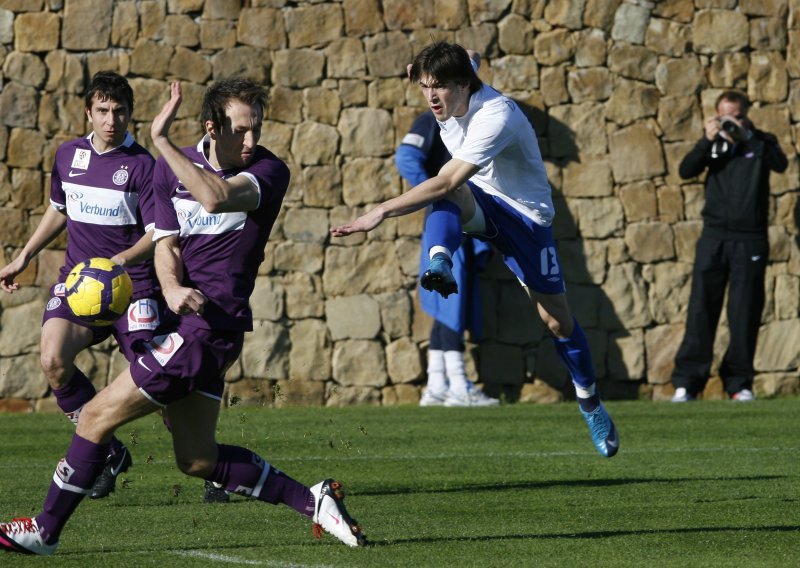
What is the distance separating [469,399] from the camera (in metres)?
12.4

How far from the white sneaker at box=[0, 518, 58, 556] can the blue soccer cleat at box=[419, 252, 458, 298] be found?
6.55 ft

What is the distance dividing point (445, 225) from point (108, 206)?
2017 millimetres

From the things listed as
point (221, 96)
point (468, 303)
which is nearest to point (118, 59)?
point (468, 303)

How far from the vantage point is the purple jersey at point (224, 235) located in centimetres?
549

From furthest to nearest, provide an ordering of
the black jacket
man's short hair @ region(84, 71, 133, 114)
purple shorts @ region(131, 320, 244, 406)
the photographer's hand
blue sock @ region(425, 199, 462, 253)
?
1. the black jacket
2. the photographer's hand
3. man's short hair @ region(84, 71, 133, 114)
4. blue sock @ region(425, 199, 462, 253)
5. purple shorts @ region(131, 320, 244, 406)

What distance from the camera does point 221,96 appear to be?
5.46 metres

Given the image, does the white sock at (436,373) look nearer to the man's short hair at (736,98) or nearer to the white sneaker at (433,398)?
the white sneaker at (433,398)

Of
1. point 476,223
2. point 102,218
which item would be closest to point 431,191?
point 476,223

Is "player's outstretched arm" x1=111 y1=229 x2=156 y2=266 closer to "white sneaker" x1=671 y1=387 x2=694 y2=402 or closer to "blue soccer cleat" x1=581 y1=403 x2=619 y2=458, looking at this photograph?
"blue soccer cleat" x1=581 y1=403 x2=619 y2=458

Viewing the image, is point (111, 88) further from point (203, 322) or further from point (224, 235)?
point (203, 322)

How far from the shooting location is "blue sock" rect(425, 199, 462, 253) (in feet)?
21.9

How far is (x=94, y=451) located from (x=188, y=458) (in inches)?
15.2

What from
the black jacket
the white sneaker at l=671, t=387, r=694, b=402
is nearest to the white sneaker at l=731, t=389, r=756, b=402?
the white sneaker at l=671, t=387, r=694, b=402

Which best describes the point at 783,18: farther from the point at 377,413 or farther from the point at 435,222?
the point at 435,222
